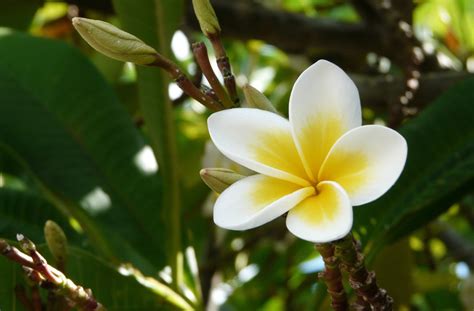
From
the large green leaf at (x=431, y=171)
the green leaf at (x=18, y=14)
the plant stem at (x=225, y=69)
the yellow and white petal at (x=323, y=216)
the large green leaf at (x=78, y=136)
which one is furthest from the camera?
the green leaf at (x=18, y=14)

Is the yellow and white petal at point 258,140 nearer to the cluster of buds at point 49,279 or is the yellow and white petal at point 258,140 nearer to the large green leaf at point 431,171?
the cluster of buds at point 49,279

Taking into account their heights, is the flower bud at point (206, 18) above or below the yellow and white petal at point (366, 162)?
above

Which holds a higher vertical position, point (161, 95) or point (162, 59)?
point (162, 59)

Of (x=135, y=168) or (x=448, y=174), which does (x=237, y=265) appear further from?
(x=448, y=174)

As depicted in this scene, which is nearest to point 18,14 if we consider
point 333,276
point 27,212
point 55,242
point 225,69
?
point 27,212

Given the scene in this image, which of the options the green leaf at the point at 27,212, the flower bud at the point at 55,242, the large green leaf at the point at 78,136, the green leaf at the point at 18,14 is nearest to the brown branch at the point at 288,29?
the green leaf at the point at 18,14

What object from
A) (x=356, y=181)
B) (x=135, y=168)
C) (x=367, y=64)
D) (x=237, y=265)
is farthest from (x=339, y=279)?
(x=237, y=265)

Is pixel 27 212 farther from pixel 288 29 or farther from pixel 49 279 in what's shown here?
pixel 288 29
